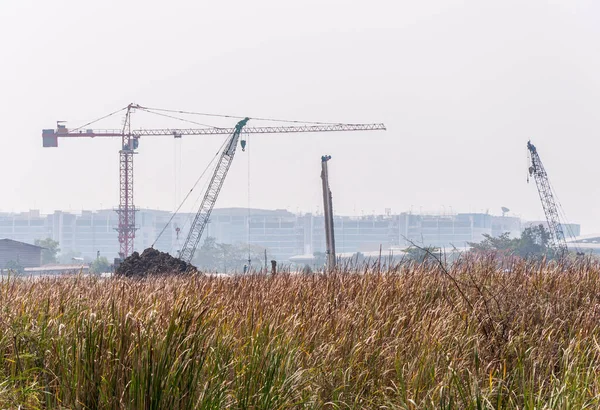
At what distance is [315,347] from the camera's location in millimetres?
17453

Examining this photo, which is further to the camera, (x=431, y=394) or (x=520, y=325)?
(x=520, y=325)

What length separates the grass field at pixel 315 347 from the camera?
13492 millimetres

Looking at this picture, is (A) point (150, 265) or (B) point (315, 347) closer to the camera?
(B) point (315, 347)

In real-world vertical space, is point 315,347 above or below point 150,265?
below

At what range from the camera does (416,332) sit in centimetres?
1870

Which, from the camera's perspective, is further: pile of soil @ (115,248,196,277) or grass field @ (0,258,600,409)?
pile of soil @ (115,248,196,277)

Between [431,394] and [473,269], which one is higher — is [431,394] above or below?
below

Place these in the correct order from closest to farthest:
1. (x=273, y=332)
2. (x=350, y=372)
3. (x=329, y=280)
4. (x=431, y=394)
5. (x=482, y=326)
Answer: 1. (x=431, y=394)
2. (x=350, y=372)
3. (x=273, y=332)
4. (x=482, y=326)
5. (x=329, y=280)

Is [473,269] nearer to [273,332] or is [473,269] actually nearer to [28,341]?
[273,332]

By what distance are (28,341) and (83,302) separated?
2.93 m

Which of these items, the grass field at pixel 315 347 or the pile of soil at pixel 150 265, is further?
the pile of soil at pixel 150 265

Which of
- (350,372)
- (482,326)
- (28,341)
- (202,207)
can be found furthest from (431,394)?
(202,207)

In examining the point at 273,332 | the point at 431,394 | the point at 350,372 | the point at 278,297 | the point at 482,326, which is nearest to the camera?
the point at 431,394

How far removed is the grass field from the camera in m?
13.5
